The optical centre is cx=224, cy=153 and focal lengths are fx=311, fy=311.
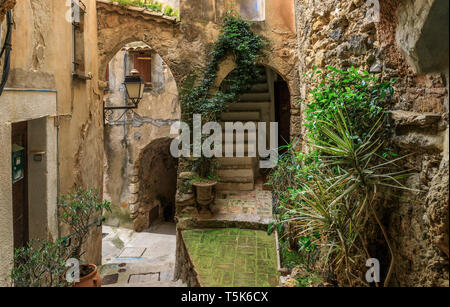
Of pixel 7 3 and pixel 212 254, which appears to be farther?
pixel 212 254

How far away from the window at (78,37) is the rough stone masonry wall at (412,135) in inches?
149

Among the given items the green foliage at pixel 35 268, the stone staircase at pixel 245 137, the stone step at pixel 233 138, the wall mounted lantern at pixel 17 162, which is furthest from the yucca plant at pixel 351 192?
the stone step at pixel 233 138

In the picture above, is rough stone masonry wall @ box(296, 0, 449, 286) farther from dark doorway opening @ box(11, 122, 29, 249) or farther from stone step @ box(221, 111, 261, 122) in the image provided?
stone step @ box(221, 111, 261, 122)

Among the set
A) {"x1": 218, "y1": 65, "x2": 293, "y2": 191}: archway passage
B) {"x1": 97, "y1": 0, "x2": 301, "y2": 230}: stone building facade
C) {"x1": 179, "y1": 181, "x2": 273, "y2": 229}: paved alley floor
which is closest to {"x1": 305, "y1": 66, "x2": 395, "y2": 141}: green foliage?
{"x1": 179, "y1": 181, "x2": 273, "y2": 229}: paved alley floor

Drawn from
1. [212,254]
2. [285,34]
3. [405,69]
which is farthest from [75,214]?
[285,34]

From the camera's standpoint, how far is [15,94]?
9.09ft

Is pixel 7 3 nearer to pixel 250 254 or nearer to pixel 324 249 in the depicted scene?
pixel 324 249

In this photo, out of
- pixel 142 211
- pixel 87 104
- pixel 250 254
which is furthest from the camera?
pixel 142 211

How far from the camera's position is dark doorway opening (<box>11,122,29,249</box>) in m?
3.45

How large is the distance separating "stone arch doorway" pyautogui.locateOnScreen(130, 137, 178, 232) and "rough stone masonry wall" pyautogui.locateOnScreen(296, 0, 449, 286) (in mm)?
8339

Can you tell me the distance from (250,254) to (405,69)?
3281 mm

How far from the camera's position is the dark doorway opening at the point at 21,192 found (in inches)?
136

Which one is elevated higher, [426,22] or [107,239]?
[426,22]

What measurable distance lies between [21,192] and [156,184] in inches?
317
